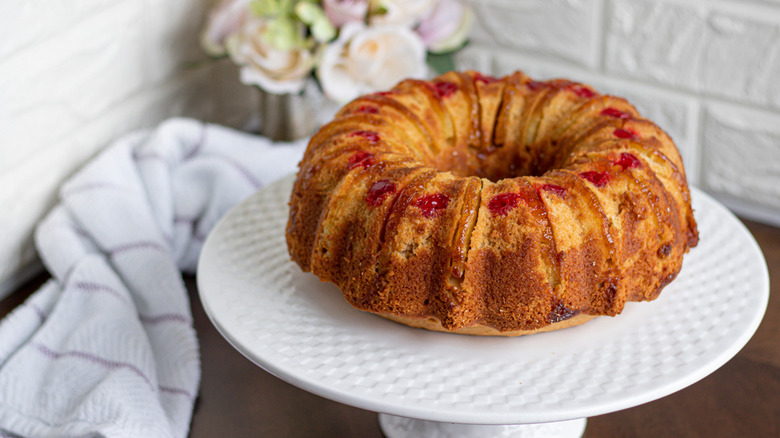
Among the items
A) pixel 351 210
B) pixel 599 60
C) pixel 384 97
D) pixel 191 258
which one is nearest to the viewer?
pixel 351 210

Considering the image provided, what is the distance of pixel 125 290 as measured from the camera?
940 millimetres

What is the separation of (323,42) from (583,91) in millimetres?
407

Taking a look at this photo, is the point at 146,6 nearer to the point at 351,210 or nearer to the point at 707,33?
the point at 351,210

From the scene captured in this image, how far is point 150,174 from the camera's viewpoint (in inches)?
41.3

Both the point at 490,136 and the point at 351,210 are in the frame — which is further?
the point at 490,136

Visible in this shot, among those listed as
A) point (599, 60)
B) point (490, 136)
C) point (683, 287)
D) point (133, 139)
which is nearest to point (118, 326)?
point (133, 139)

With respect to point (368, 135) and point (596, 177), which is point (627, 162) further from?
point (368, 135)

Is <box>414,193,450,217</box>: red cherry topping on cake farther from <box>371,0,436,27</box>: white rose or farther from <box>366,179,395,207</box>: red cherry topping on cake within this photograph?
<box>371,0,436,27</box>: white rose

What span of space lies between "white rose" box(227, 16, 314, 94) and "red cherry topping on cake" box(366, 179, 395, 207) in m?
0.46

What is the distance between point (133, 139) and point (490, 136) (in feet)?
1.65

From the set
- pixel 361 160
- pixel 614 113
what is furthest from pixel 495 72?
pixel 361 160

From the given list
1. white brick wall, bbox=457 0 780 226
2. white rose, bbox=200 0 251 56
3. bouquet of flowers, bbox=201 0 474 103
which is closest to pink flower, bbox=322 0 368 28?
bouquet of flowers, bbox=201 0 474 103

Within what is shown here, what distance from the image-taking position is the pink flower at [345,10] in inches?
42.3

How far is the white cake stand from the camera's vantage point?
62 centimetres
